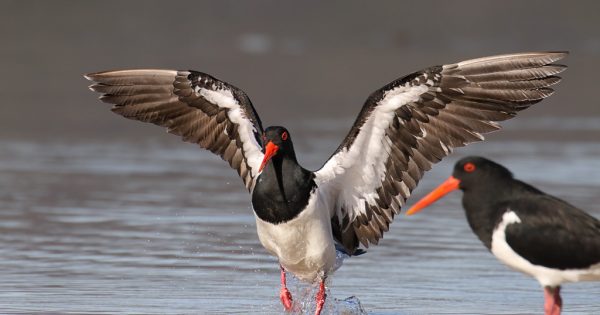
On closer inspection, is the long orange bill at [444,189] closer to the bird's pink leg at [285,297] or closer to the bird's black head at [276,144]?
the bird's black head at [276,144]

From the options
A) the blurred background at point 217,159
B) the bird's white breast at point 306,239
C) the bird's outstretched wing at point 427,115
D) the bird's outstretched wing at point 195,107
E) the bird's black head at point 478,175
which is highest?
the bird's outstretched wing at point 195,107

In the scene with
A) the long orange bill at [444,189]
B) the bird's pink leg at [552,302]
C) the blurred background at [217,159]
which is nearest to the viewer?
the bird's pink leg at [552,302]

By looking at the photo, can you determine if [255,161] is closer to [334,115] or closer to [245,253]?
[245,253]

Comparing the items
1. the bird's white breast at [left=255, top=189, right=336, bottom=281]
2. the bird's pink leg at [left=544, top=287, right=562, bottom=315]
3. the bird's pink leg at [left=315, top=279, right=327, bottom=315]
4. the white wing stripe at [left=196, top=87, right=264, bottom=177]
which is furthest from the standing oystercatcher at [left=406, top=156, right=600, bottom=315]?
the white wing stripe at [left=196, top=87, right=264, bottom=177]

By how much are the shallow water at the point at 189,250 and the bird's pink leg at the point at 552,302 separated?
2.98ft

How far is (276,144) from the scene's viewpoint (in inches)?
346

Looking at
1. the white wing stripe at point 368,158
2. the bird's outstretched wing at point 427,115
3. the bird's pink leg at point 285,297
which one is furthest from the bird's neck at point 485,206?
the bird's pink leg at point 285,297

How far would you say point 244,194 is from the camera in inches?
527

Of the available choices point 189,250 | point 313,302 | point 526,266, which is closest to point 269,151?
point 313,302

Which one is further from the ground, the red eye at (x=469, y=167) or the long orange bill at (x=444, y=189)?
the red eye at (x=469, y=167)

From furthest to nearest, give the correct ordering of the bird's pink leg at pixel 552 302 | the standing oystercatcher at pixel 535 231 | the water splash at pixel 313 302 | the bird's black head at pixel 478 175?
the water splash at pixel 313 302, the bird's black head at pixel 478 175, the bird's pink leg at pixel 552 302, the standing oystercatcher at pixel 535 231

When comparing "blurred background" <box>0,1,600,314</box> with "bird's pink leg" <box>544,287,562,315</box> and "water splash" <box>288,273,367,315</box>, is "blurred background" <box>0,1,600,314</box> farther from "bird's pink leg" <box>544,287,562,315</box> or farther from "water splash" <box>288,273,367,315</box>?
"bird's pink leg" <box>544,287,562,315</box>

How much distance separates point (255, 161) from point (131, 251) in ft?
5.64

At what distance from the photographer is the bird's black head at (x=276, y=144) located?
8734 millimetres
